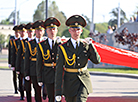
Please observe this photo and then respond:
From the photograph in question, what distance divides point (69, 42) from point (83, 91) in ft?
2.92

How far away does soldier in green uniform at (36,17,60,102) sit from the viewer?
272 inches

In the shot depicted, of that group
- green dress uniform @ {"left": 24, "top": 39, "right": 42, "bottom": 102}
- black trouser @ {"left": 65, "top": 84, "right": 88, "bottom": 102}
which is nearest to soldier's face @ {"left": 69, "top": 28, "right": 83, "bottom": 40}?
black trouser @ {"left": 65, "top": 84, "right": 88, "bottom": 102}

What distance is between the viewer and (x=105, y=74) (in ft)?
58.8

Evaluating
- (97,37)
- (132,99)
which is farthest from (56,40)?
(97,37)

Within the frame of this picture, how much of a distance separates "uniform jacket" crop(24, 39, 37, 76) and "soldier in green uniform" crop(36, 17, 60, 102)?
908mm

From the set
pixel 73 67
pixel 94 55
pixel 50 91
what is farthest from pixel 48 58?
pixel 94 55

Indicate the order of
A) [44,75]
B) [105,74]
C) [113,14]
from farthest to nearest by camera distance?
[113,14] < [105,74] < [44,75]

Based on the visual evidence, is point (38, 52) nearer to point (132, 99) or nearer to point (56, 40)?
point (56, 40)

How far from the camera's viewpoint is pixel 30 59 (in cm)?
805

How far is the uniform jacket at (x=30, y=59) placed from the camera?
25.9ft

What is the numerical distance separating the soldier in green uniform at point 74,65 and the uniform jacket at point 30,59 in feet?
7.96

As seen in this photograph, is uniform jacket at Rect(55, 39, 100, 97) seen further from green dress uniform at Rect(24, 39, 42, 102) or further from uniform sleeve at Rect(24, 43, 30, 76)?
uniform sleeve at Rect(24, 43, 30, 76)

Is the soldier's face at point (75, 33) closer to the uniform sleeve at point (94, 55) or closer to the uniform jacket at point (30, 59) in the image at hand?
the uniform sleeve at point (94, 55)

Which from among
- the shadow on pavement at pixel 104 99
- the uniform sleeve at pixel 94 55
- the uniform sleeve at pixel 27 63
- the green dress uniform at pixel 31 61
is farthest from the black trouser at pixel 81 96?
the shadow on pavement at pixel 104 99
